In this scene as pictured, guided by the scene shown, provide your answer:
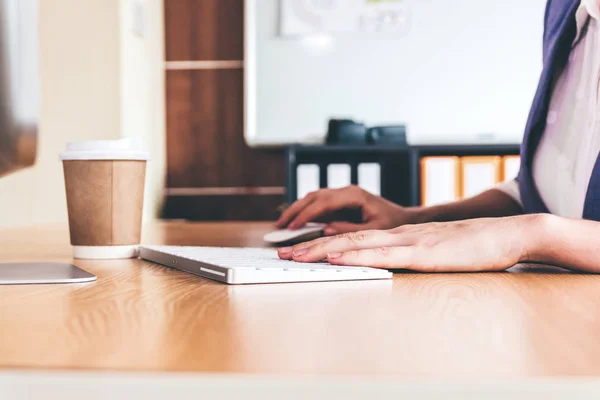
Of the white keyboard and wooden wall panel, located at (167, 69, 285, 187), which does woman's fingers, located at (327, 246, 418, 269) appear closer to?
the white keyboard

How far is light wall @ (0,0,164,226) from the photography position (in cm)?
211

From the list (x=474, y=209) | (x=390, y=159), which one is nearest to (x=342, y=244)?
(x=474, y=209)

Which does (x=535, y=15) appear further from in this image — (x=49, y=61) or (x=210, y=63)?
(x=49, y=61)

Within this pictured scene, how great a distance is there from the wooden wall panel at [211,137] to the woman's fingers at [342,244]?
274cm

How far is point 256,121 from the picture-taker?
3342 mm

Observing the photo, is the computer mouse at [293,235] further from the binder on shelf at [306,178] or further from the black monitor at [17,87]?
the binder on shelf at [306,178]

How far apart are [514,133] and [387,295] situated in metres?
2.87

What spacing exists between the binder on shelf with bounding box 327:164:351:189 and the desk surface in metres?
2.34

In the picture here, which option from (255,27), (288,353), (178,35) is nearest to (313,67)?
(255,27)

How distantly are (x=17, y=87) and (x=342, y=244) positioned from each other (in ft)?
1.04

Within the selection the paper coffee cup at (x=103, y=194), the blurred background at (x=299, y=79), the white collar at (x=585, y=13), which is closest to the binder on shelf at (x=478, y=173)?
the blurred background at (x=299, y=79)

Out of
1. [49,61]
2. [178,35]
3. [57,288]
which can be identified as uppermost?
[178,35]

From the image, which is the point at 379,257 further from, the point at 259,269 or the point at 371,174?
the point at 371,174

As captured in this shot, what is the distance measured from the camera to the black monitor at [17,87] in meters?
0.56
